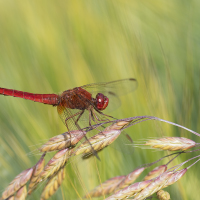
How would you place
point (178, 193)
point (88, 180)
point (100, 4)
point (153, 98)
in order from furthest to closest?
point (100, 4) → point (153, 98) → point (88, 180) → point (178, 193)

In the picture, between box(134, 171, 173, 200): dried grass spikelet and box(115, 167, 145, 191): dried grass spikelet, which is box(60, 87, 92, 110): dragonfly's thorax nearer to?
box(115, 167, 145, 191): dried grass spikelet

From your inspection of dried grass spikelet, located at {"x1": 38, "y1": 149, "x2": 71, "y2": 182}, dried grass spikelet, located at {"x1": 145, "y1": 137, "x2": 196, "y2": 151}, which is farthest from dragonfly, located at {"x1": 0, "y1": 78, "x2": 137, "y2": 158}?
dried grass spikelet, located at {"x1": 145, "y1": 137, "x2": 196, "y2": 151}

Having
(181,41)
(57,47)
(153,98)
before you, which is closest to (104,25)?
(57,47)

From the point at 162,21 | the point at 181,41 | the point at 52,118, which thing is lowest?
the point at 52,118

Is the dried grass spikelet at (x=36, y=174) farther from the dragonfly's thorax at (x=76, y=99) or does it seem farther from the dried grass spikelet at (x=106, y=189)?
the dragonfly's thorax at (x=76, y=99)

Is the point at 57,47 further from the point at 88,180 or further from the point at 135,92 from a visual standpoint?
the point at 88,180

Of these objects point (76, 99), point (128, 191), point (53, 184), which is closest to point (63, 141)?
point (53, 184)

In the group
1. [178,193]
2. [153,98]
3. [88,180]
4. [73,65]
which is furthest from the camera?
[73,65]
